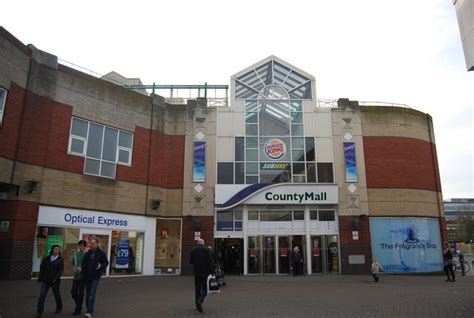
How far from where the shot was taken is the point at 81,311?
958cm

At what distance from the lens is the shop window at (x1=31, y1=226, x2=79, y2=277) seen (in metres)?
17.7

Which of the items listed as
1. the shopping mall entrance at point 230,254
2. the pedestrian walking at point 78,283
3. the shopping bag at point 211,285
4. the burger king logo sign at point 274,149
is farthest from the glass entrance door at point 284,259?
the pedestrian walking at point 78,283

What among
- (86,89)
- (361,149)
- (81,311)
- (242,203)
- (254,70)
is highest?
(254,70)

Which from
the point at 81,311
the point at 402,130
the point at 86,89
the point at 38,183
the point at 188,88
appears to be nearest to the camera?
the point at 81,311

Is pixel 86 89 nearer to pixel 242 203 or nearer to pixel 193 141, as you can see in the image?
pixel 193 141

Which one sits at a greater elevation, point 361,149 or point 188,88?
point 188,88

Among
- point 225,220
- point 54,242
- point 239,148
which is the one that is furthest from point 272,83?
point 54,242

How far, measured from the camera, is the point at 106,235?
20.2 meters

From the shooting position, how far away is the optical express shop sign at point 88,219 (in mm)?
18094

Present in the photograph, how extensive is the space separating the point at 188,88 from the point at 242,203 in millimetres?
13400

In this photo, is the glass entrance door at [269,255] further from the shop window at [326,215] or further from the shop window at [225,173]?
the shop window at [225,173]

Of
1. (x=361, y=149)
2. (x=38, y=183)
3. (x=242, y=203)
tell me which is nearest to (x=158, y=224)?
(x=242, y=203)

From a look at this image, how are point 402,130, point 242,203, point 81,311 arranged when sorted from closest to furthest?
point 81,311 → point 242,203 → point 402,130

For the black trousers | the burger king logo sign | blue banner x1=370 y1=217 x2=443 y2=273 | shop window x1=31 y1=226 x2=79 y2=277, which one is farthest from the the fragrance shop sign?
the black trousers
